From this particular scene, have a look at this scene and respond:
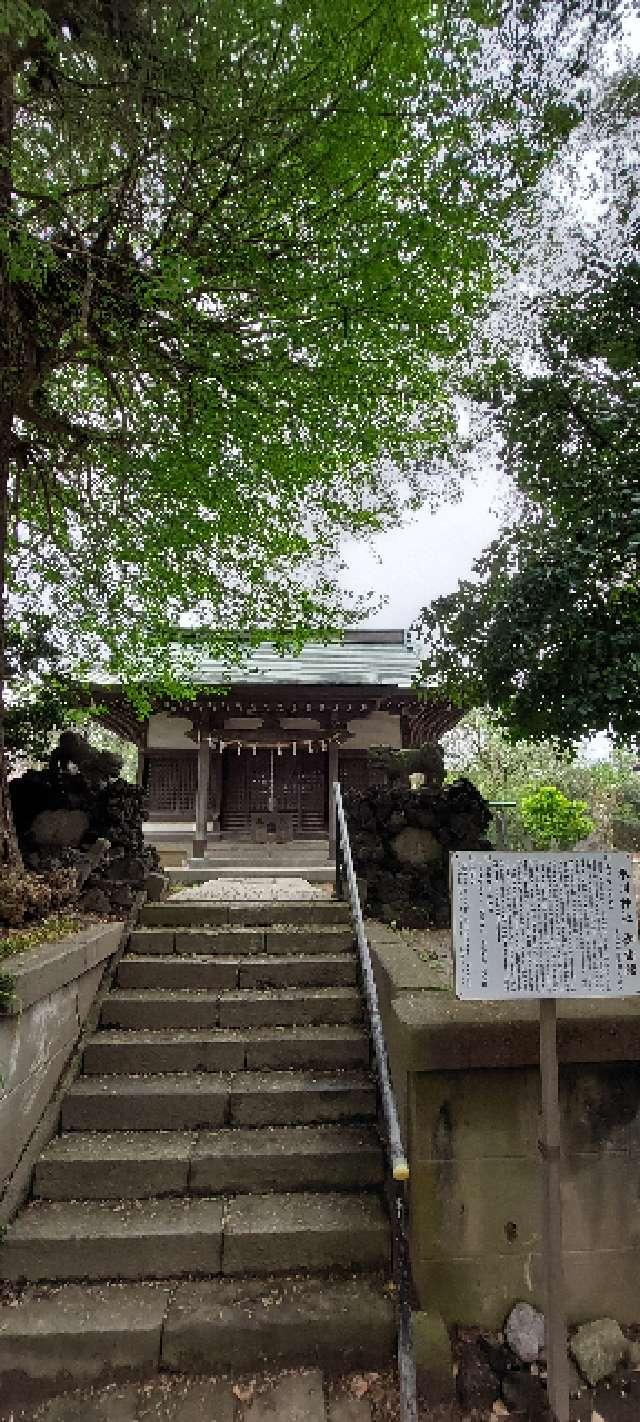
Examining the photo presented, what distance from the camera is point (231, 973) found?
18.0 ft

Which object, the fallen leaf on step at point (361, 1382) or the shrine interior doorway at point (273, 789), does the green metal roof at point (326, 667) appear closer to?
the shrine interior doorway at point (273, 789)

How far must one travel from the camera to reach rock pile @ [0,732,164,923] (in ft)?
20.4

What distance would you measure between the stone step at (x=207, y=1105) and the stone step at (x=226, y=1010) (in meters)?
0.61

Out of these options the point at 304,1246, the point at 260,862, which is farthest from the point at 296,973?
the point at 260,862

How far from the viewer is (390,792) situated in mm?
8055

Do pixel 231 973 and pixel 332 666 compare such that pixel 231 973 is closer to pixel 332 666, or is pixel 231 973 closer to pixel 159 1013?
pixel 159 1013

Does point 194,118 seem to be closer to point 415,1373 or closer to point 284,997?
point 284,997

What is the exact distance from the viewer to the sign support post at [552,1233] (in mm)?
2779

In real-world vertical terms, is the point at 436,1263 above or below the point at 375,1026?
below

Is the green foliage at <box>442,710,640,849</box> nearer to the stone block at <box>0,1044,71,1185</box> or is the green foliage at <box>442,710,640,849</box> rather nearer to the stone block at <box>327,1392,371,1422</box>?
the stone block at <box>0,1044,71,1185</box>

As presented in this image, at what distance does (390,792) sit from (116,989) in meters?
3.90

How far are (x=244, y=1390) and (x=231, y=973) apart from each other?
2.67 metres

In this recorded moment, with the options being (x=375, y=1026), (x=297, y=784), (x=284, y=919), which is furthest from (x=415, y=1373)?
(x=297, y=784)

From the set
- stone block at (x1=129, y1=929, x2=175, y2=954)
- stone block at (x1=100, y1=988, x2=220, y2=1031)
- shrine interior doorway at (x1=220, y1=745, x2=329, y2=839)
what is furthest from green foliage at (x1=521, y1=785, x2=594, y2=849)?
stone block at (x1=100, y1=988, x2=220, y2=1031)
